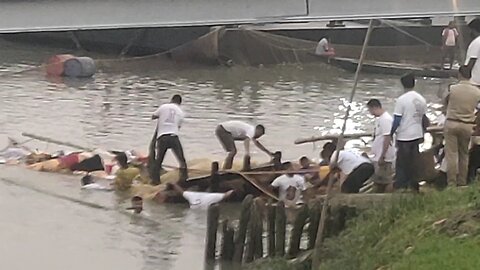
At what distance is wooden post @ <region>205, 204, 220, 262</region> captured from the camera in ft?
40.1

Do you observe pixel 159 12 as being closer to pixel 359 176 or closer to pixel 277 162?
pixel 359 176

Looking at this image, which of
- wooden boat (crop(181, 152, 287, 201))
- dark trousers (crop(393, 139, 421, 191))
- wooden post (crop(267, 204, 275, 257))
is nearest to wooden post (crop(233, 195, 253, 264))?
wooden post (crop(267, 204, 275, 257))

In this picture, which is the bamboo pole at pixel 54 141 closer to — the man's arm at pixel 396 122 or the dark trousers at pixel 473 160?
the man's arm at pixel 396 122

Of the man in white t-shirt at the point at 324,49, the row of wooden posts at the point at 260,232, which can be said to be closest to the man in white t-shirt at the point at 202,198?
the row of wooden posts at the point at 260,232

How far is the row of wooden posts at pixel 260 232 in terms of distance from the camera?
1148cm

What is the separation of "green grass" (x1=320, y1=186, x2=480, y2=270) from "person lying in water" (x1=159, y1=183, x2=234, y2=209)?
5.07 m

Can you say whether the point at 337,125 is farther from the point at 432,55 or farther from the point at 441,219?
the point at 432,55

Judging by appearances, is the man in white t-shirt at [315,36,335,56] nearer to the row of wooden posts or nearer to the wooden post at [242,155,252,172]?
the wooden post at [242,155,252,172]

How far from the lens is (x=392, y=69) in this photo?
3884cm

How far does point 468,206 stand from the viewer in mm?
9617

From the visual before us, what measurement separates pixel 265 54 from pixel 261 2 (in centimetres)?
3178

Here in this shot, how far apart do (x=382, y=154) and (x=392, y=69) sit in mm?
25053

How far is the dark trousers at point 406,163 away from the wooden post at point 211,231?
2.54 metres

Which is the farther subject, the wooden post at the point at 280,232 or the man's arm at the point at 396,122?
the man's arm at the point at 396,122
